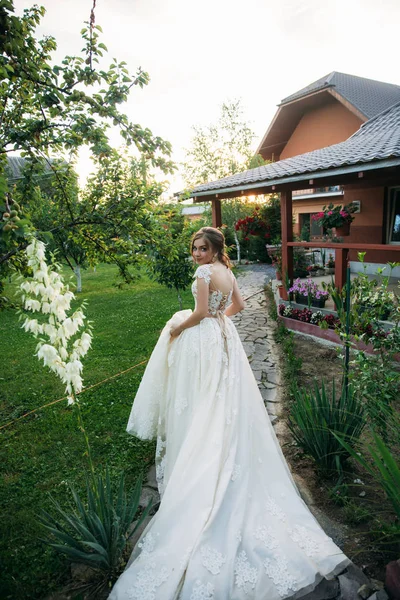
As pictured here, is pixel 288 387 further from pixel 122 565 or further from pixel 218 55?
pixel 218 55

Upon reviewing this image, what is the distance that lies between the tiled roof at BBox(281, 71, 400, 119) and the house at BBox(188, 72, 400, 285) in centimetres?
4

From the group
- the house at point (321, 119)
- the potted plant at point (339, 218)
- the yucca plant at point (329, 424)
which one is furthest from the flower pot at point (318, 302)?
the house at point (321, 119)

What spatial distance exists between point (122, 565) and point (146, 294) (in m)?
12.2

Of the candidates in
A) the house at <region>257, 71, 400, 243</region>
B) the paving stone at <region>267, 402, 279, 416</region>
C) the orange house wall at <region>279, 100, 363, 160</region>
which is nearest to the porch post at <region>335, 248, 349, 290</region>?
the paving stone at <region>267, 402, 279, 416</region>

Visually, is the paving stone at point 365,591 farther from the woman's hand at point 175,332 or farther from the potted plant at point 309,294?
the potted plant at point 309,294

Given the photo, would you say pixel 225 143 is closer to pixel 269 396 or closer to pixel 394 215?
pixel 394 215

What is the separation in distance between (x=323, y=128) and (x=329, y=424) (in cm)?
1733

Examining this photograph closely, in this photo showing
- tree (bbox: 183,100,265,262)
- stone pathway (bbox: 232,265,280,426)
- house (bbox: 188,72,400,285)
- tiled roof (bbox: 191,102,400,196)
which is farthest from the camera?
tree (bbox: 183,100,265,262)

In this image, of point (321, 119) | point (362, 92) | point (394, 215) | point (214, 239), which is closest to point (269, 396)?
point (214, 239)

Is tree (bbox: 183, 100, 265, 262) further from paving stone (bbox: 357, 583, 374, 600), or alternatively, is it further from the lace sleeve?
paving stone (bbox: 357, 583, 374, 600)

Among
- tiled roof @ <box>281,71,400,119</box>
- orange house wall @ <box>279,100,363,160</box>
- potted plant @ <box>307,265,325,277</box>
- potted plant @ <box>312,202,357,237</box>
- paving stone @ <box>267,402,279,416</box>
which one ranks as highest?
tiled roof @ <box>281,71,400,119</box>

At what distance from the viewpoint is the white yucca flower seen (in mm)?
1948

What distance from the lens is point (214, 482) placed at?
2.55 m

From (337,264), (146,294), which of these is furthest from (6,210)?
(146,294)
